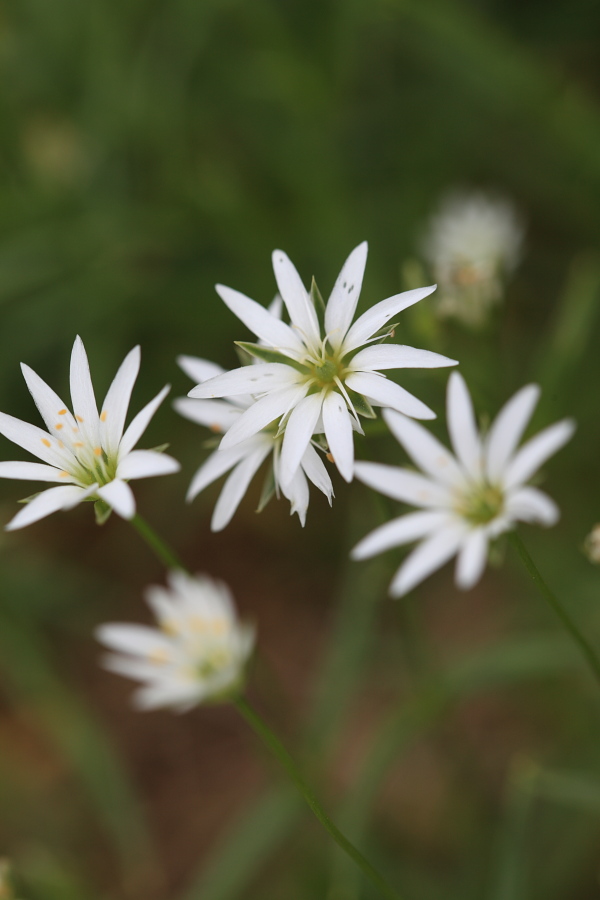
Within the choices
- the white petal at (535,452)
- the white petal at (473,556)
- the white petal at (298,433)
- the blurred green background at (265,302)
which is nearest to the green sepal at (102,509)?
the white petal at (298,433)

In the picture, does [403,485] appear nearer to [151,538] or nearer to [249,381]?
[249,381]

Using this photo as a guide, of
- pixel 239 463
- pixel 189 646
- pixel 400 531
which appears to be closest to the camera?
pixel 400 531

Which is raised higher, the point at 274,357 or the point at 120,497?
the point at 274,357

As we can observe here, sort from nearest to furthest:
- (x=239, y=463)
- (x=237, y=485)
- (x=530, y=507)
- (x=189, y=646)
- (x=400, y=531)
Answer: (x=530, y=507)
(x=400, y=531)
(x=237, y=485)
(x=239, y=463)
(x=189, y=646)

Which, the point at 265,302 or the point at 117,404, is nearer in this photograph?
the point at 117,404

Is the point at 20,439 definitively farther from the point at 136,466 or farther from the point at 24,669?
the point at 24,669

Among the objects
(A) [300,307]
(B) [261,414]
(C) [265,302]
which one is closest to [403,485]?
(B) [261,414]

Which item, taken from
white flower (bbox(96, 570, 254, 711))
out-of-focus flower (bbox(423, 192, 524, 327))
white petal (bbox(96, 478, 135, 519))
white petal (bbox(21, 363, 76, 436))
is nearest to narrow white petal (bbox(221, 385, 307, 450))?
white petal (bbox(96, 478, 135, 519))
